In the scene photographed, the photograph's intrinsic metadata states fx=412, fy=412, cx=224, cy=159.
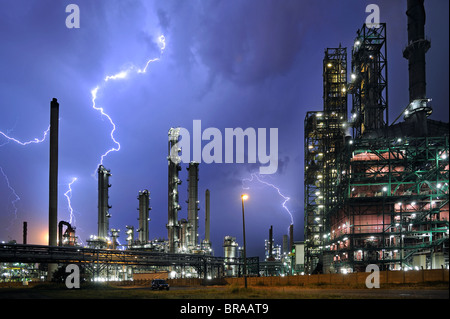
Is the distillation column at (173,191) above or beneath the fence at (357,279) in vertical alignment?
above

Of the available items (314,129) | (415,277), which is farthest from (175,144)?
(415,277)

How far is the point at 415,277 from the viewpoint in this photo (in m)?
34.8

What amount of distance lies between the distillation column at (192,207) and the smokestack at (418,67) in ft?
163

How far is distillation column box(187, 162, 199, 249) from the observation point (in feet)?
317

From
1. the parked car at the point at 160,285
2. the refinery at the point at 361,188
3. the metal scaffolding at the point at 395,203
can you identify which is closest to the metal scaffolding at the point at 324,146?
the refinery at the point at 361,188

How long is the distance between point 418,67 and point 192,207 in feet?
184

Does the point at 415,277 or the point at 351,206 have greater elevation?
the point at 351,206

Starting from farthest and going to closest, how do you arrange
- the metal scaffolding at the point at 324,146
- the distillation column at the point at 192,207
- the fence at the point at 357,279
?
the distillation column at the point at 192,207 < the metal scaffolding at the point at 324,146 < the fence at the point at 357,279

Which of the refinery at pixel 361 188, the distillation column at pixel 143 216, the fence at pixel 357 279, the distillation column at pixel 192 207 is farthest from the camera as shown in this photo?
the distillation column at pixel 143 216

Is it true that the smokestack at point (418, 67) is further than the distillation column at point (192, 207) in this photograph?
No

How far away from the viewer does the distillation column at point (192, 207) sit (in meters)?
96.6

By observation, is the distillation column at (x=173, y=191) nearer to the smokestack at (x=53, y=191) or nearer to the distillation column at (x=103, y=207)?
the distillation column at (x=103, y=207)
